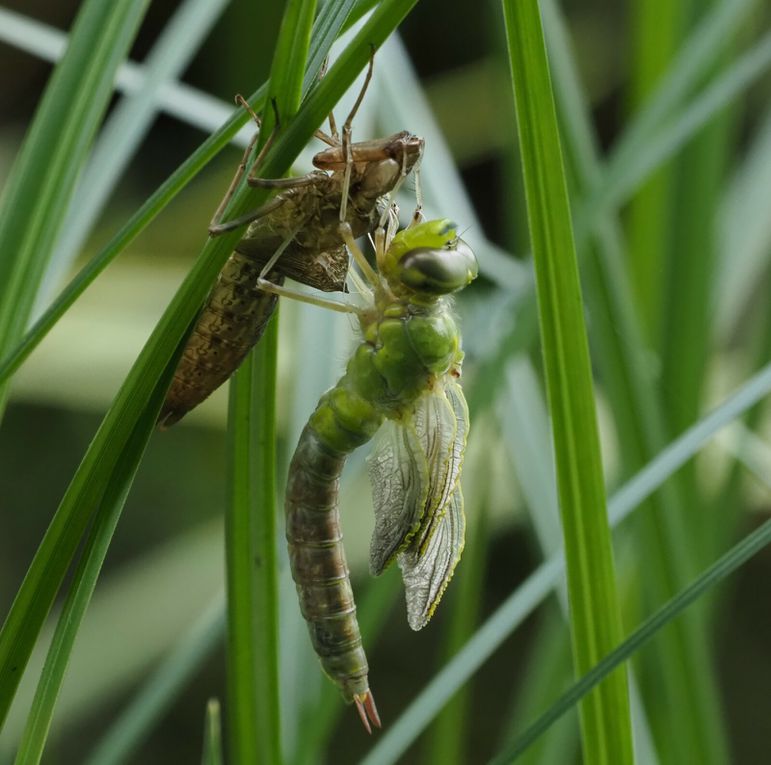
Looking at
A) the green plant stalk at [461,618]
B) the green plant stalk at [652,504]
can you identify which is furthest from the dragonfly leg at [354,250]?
the green plant stalk at [461,618]

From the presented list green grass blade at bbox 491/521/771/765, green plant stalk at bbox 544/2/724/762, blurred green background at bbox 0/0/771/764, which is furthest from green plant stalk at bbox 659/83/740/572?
green grass blade at bbox 491/521/771/765

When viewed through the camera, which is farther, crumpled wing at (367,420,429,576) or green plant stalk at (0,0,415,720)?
crumpled wing at (367,420,429,576)

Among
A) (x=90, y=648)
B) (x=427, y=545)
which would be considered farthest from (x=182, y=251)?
(x=427, y=545)

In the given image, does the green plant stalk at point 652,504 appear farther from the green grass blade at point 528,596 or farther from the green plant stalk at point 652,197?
the green plant stalk at point 652,197

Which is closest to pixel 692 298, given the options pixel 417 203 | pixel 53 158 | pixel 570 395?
pixel 417 203

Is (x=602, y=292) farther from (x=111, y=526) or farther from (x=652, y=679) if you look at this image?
(x=111, y=526)

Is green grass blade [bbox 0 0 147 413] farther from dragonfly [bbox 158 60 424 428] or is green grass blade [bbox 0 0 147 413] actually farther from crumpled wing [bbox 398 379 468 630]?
crumpled wing [bbox 398 379 468 630]
